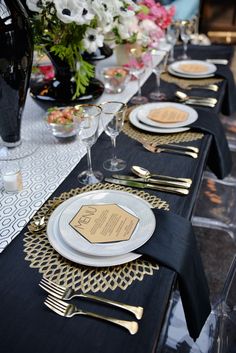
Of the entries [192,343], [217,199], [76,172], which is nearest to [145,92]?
[76,172]

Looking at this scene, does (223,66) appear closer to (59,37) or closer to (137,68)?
(137,68)

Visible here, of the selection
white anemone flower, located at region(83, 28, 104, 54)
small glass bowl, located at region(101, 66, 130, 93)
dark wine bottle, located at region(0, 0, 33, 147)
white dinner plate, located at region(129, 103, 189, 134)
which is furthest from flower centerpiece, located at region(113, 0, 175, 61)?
dark wine bottle, located at region(0, 0, 33, 147)

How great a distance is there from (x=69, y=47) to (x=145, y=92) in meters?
0.42

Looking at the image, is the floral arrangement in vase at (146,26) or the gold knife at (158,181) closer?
the gold knife at (158,181)

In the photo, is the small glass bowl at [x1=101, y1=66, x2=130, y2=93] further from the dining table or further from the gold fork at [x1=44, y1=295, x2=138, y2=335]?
the gold fork at [x1=44, y1=295, x2=138, y2=335]

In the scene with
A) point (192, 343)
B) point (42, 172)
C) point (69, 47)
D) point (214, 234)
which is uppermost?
point (69, 47)

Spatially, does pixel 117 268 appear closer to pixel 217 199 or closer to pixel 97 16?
pixel 97 16

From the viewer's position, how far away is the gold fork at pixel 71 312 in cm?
49

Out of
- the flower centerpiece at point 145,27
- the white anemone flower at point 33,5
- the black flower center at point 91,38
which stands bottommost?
the flower centerpiece at point 145,27

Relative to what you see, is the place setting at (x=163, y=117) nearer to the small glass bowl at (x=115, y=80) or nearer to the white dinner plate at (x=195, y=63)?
the small glass bowl at (x=115, y=80)

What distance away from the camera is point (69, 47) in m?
1.00

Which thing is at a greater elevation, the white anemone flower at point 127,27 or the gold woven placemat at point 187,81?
the white anemone flower at point 127,27

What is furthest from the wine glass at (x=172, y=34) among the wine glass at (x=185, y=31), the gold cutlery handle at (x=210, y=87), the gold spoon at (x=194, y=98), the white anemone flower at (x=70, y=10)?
the white anemone flower at (x=70, y=10)

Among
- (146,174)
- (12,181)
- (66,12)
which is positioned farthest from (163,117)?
(12,181)
